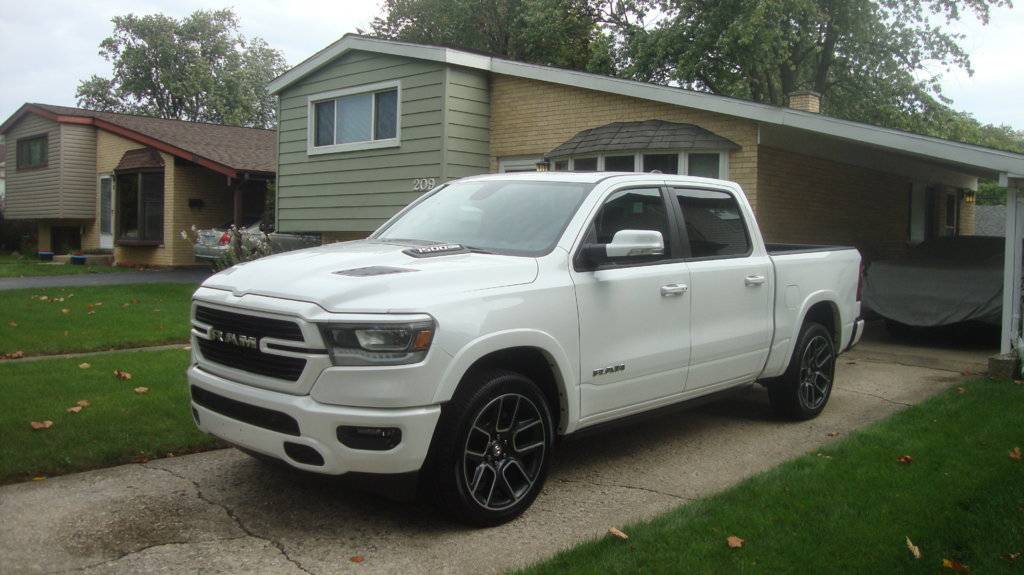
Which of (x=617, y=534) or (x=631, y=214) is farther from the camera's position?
(x=631, y=214)

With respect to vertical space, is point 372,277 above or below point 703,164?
Result: below

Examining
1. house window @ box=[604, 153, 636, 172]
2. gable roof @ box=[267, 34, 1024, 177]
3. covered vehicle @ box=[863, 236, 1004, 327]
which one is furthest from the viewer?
house window @ box=[604, 153, 636, 172]

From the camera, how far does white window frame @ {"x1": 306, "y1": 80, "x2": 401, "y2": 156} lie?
15195 millimetres

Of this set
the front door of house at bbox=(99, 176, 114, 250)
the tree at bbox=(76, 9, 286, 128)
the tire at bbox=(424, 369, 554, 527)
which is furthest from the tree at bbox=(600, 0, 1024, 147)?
the tree at bbox=(76, 9, 286, 128)

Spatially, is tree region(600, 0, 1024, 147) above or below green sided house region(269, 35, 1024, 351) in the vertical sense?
above

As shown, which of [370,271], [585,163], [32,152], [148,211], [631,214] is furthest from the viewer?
[32,152]

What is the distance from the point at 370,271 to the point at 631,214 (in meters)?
1.92

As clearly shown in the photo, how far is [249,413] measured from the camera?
167 inches

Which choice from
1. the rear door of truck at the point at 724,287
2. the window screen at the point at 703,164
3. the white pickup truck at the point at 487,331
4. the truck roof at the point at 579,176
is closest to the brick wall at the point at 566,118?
the window screen at the point at 703,164

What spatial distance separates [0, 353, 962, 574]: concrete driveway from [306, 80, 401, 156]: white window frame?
10087 millimetres

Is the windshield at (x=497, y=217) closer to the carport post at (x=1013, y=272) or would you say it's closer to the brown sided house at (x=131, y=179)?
the carport post at (x=1013, y=272)

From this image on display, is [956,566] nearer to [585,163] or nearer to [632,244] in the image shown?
[632,244]

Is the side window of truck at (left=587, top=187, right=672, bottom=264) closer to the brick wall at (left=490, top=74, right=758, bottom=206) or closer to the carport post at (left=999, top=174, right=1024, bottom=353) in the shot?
the carport post at (left=999, top=174, right=1024, bottom=353)

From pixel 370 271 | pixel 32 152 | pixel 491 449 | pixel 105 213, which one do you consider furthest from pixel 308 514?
pixel 32 152
